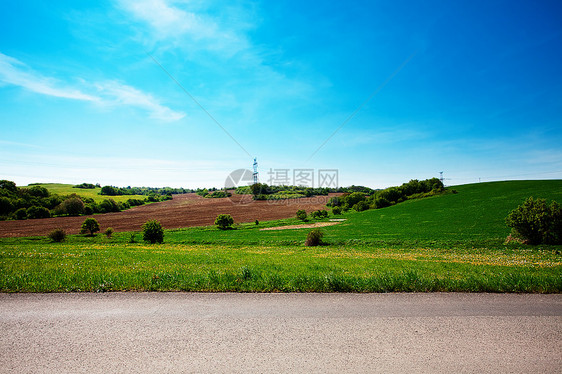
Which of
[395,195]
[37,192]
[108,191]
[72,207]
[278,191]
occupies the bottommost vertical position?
[72,207]

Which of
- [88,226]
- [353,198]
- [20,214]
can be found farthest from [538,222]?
[20,214]

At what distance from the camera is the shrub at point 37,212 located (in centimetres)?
5994

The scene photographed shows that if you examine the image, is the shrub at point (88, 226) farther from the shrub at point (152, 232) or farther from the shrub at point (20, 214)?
the shrub at point (20, 214)

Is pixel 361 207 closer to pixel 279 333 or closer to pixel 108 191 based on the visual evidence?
pixel 279 333

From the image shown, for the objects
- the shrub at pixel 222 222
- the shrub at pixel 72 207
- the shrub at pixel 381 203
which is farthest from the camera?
the shrub at pixel 381 203

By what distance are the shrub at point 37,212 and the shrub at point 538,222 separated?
9073 centimetres

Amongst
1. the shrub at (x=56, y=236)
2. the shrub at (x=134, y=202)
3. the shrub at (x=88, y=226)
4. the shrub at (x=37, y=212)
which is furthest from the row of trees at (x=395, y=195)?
the shrub at (x=134, y=202)

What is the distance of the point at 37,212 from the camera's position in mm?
61031

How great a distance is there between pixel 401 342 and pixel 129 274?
26.2ft

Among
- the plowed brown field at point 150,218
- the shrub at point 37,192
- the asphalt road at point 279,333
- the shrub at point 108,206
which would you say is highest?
the shrub at point 37,192

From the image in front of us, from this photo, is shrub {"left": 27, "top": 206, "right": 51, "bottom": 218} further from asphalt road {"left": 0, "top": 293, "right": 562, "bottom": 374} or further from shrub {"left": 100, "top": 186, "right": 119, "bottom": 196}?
asphalt road {"left": 0, "top": 293, "right": 562, "bottom": 374}

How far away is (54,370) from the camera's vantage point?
347 centimetres

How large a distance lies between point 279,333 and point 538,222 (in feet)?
89.8

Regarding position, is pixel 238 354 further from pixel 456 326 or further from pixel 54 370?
pixel 456 326
